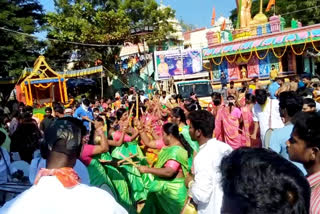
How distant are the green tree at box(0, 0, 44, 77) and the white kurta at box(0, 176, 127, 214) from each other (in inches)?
1006

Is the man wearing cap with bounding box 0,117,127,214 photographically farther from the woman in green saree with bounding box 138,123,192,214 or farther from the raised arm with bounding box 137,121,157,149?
the raised arm with bounding box 137,121,157,149

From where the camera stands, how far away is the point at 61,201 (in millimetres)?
1812

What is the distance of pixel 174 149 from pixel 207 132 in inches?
32.5

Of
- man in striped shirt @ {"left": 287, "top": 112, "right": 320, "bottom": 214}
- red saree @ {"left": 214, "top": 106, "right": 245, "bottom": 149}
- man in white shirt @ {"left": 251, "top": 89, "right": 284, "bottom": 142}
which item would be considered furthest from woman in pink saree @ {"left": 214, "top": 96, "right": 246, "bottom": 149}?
man in striped shirt @ {"left": 287, "top": 112, "right": 320, "bottom": 214}

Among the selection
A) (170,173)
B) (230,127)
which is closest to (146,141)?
(170,173)

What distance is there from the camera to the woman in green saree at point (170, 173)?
413 centimetres

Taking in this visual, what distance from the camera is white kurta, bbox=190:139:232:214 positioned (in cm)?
293

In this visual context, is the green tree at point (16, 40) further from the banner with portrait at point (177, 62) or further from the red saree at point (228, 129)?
the red saree at point (228, 129)

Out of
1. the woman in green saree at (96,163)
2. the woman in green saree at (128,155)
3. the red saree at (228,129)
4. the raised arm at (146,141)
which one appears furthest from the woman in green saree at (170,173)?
the red saree at (228,129)

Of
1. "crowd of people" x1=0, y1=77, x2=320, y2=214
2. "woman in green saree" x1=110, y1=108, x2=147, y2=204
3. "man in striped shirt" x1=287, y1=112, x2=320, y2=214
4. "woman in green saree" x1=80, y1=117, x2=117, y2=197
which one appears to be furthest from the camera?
"woman in green saree" x1=110, y1=108, x2=147, y2=204

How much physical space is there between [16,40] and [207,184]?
2572 centimetres

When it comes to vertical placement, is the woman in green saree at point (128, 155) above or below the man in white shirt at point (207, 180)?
below

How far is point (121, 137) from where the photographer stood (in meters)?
5.61

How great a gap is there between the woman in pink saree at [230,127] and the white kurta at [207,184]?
4277mm
